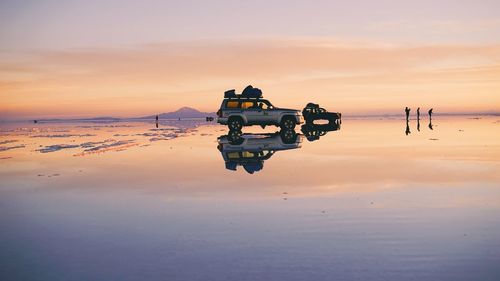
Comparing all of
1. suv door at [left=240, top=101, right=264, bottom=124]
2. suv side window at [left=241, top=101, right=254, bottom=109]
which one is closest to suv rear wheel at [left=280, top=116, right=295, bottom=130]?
suv door at [left=240, top=101, right=264, bottom=124]

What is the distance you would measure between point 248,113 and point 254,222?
1009 inches

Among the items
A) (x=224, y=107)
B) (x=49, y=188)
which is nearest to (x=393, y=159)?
(x=49, y=188)

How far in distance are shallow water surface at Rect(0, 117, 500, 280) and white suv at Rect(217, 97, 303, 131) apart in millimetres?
17057

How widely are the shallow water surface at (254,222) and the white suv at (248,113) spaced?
17057 mm

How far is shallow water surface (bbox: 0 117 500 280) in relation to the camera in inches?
234

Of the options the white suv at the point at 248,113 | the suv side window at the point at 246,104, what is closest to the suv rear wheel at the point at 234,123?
the white suv at the point at 248,113

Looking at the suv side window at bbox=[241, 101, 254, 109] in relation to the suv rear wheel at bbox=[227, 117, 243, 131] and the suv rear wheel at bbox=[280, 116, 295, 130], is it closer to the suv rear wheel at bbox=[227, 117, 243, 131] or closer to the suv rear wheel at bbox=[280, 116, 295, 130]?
the suv rear wheel at bbox=[227, 117, 243, 131]

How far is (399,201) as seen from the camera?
1012 cm

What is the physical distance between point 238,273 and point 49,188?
8529 mm

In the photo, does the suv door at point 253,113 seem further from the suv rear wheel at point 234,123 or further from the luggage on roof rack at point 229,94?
the luggage on roof rack at point 229,94

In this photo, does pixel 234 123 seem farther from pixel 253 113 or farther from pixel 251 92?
pixel 251 92

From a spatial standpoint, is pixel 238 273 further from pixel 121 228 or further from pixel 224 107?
pixel 224 107

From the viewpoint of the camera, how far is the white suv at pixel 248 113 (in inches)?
1320

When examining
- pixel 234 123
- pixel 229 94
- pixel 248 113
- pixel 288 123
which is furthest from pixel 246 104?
pixel 288 123
